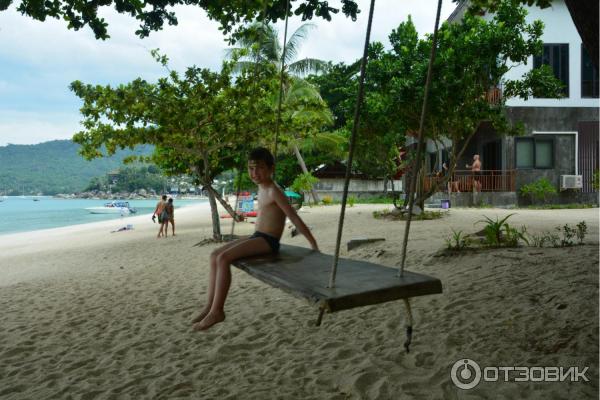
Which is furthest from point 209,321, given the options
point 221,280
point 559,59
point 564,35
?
point 564,35

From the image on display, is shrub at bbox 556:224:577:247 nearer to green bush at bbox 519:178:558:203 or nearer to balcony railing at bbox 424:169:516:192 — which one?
balcony railing at bbox 424:169:516:192

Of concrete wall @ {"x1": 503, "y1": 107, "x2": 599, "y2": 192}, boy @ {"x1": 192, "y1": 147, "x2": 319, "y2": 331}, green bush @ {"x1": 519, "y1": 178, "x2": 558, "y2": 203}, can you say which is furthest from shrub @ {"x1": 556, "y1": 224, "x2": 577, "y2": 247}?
concrete wall @ {"x1": 503, "y1": 107, "x2": 599, "y2": 192}

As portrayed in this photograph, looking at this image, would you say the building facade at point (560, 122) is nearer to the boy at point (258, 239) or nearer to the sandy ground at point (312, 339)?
the sandy ground at point (312, 339)

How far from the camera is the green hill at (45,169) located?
457 feet

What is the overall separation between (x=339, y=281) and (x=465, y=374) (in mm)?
1292

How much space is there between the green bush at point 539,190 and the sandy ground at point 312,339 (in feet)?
37.4

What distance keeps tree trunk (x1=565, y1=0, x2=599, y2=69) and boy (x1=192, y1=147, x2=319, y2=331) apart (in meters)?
2.39

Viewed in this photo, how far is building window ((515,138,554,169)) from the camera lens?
682 inches

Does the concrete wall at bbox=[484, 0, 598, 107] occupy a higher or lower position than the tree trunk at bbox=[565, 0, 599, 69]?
higher

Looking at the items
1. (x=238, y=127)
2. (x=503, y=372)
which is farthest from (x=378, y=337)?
(x=238, y=127)

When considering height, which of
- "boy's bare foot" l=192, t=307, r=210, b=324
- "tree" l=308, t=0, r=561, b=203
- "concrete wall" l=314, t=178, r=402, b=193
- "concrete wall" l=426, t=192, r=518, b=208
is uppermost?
"tree" l=308, t=0, r=561, b=203

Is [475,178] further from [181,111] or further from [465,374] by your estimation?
[465,374]

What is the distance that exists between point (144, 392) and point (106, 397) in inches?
10.2

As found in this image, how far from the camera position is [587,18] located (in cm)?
322
